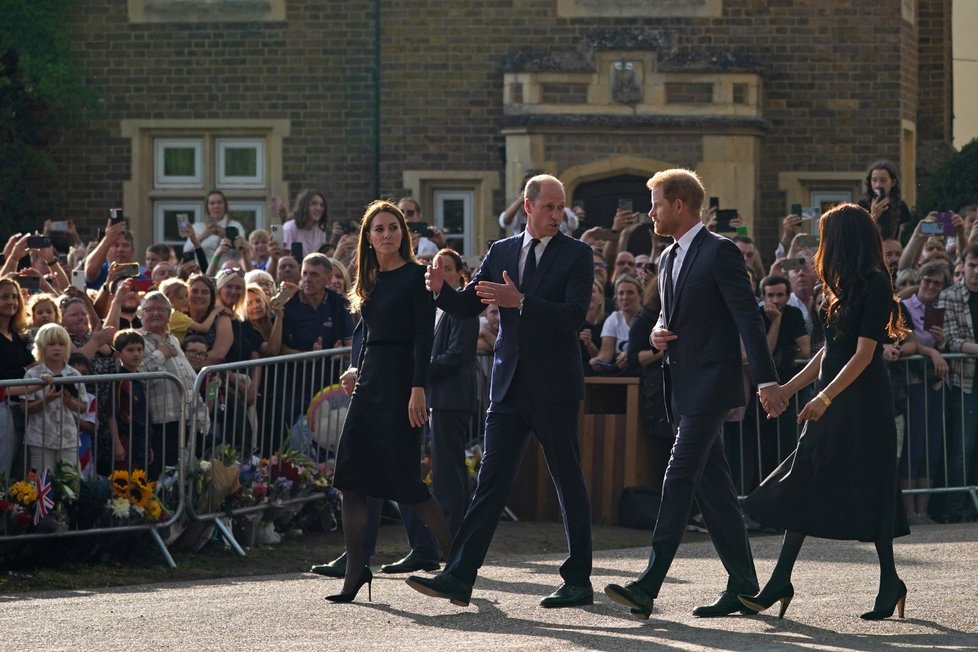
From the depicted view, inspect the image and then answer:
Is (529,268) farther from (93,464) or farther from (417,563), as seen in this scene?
(93,464)

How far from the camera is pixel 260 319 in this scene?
42.4ft

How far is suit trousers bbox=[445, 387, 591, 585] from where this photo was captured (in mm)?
8141

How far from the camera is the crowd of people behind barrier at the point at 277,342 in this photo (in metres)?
10.7

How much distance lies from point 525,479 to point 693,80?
9.46 metres

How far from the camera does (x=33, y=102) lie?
73.5 feet

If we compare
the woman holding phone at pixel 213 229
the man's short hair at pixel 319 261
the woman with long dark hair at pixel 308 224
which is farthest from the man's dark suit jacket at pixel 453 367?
the woman with long dark hair at pixel 308 224

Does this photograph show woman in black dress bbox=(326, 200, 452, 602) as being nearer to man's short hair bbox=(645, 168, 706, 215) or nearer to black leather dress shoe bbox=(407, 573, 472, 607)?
black leather dress shoe bbox=(407, 573, 472, 607)

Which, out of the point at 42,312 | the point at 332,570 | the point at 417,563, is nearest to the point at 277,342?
the point at 42,312

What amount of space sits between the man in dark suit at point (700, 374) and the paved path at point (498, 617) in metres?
0.23

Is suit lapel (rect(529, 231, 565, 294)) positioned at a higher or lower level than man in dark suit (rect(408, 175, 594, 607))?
higher

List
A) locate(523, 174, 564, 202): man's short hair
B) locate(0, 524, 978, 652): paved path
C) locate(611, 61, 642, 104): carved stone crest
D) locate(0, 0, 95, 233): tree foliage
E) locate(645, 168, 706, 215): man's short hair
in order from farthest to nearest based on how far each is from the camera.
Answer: locate(0, 0, 95, 233): tree foliage, locate(611, 61, 642, 104): carved stone crest, locate(523, 174, 564, 202): man's short hair, locate(645, 168, 706, 215): man's short hair, locate(0, 524, 978, 652): paved path

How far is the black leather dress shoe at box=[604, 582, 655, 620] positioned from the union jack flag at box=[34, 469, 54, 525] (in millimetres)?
3673

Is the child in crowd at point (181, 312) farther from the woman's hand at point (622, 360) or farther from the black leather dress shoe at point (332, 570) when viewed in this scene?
the black leather dress shoe at point (332, 570)

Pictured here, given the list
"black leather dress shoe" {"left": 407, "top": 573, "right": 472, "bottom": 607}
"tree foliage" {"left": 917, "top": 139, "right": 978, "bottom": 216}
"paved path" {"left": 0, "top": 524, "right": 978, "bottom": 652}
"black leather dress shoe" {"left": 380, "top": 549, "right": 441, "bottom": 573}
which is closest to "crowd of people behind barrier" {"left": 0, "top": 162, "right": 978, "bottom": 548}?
"black leather dress shoe" {"left": 380, "top": 549, "right": 441, "bottom": 573}
